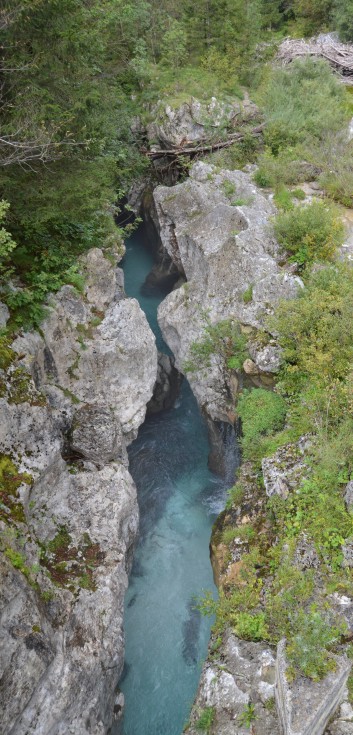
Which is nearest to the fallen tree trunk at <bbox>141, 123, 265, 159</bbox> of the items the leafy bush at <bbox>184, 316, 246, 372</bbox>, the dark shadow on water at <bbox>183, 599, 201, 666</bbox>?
the leafy bush at <bbox>184, 316, 246, 372</bbox>

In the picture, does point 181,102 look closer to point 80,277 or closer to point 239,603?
point 80,277

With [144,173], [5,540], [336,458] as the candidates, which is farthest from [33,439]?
[144,173]

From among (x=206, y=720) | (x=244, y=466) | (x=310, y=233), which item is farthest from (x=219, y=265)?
(x=206, y=720)

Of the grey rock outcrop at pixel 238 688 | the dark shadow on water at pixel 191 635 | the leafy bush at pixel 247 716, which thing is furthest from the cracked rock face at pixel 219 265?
the leafy bush at pixel 247 716

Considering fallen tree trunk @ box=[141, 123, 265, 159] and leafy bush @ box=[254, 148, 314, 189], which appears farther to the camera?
fallen tree trunk @ box=[141, 123, 265, 159]

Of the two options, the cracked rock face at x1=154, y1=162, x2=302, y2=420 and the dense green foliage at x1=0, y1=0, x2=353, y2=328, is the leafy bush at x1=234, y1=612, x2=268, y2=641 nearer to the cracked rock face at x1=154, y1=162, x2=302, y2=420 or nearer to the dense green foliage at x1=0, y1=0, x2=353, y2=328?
the cracked rock face at x1=154, y1=162, x2=302, y2=420

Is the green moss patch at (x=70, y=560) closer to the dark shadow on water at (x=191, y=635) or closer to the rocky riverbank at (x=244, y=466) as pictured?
the rocky riverbank at (x=244, y=466)
